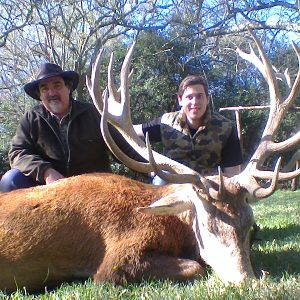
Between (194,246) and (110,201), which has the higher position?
(110,201)

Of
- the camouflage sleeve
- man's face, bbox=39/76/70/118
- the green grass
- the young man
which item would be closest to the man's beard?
man's face, bbox=39/76/70/118

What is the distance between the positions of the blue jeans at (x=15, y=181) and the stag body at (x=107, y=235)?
3.40 ft

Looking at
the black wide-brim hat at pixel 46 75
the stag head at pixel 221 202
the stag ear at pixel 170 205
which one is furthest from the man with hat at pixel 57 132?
the stag ear at pixel 170 205

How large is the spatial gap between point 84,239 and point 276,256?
5.55ft

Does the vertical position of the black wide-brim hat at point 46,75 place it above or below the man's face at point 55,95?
above

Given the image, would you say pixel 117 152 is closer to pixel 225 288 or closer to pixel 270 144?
pixel 270 144

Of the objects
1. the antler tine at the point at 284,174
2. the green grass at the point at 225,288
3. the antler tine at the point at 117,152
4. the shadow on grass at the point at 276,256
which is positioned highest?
the antler tine at the point at 117,152

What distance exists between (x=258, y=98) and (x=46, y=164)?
15.5m

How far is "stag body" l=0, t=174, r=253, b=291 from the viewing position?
4.10 meters

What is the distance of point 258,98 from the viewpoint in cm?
2017

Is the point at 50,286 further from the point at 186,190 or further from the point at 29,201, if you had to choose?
the point at 186,190

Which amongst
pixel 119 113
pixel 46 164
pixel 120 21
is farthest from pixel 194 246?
pixel 120 21

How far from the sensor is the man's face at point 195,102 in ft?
19.9

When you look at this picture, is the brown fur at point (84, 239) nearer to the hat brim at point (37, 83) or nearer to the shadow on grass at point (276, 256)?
the shadow on grass at point (276, 256)
